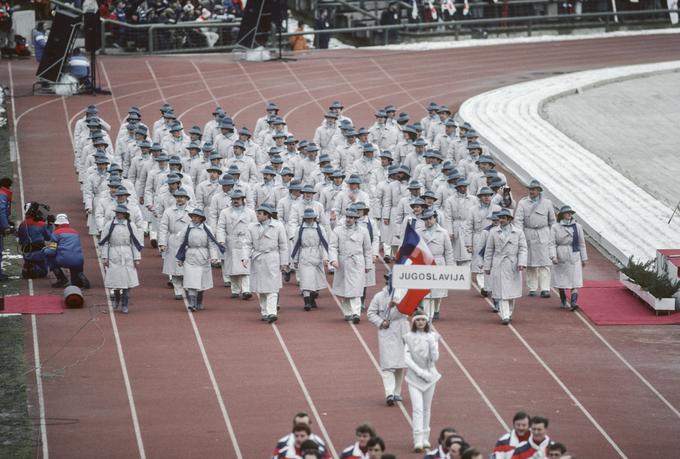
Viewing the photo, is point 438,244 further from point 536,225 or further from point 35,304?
point 35,304

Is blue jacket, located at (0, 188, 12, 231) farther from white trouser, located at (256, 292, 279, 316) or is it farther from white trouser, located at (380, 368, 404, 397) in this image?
white trouser, located at (380, 368, 404, 397)

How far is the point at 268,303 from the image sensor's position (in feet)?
65.4

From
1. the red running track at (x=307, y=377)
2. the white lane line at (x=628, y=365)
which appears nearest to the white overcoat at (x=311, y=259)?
the red running track at (x=307, y=377)

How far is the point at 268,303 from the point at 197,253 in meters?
1.19

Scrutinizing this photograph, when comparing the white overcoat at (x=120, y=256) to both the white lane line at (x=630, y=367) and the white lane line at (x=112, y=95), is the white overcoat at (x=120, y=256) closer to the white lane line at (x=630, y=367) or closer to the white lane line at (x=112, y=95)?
the white lane line at (x=630, y=367)

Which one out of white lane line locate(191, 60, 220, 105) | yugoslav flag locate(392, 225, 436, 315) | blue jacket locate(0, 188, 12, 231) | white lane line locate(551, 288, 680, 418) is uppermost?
yugoslav flag locate(392, 225, 436, 315)

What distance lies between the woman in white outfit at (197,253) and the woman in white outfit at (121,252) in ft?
2.02

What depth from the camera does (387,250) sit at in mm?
23516

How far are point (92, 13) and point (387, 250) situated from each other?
44.6ft

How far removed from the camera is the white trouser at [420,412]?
15.0 m

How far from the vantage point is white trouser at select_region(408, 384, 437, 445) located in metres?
15.0

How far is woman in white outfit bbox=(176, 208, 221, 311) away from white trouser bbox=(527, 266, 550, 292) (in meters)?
4.51

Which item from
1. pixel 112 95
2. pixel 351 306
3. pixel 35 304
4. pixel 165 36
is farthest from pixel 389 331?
pixel 165 36

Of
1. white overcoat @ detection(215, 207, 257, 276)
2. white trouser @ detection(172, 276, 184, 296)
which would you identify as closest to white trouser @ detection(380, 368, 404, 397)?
white overcoat @ detection(215, 207, 257, 276)
